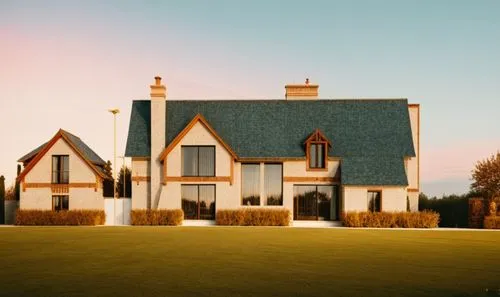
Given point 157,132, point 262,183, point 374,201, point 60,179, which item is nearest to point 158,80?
point 157,132

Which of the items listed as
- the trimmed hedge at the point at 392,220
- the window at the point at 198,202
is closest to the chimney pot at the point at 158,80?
the window at the point at 198,202

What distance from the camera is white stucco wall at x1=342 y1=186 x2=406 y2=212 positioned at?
1603 inches

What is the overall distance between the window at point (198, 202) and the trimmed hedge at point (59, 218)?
6125 millimetres

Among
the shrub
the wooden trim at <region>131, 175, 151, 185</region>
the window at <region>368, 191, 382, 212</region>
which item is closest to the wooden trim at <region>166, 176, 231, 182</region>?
the wooden trim at <region>131, 175, 151, 185</region>

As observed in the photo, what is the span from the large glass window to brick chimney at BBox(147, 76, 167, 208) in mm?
6205

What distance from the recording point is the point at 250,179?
42500mm

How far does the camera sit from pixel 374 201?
4109cm

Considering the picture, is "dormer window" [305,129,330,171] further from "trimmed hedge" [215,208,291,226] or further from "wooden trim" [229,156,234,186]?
"wooden trim" [229,156,234,186]

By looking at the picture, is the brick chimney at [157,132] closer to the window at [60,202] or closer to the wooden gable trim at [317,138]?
the window at [60,202]

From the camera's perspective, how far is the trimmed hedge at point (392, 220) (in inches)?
1535

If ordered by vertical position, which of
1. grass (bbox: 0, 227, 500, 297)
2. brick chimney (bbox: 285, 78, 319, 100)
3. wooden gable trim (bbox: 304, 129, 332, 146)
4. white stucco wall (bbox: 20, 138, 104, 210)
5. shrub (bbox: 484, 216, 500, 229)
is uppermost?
brick chimney (bbox: 285, 78, 319, 100)

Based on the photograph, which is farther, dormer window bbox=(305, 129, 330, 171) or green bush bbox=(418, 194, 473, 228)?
dormer window bbox=(305, 129, 330, 171)

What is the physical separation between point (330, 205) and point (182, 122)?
13.2m

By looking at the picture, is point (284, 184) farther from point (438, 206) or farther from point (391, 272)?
point (391, 272)
